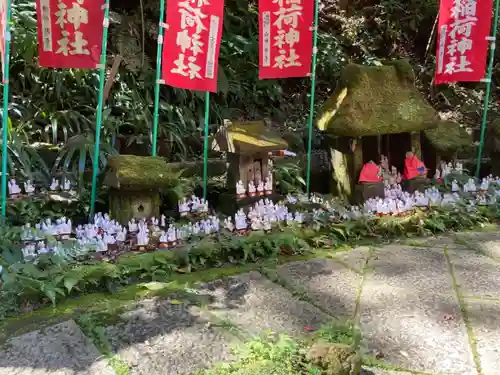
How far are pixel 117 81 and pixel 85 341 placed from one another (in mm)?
5040

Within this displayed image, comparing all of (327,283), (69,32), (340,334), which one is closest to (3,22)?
(69,32)

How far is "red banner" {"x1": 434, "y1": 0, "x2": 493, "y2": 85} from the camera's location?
19.6ft

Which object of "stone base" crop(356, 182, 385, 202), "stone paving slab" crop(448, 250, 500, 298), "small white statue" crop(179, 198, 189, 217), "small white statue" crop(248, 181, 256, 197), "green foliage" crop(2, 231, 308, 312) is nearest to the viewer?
"green foliage" crop(2, 231, 308, 312)

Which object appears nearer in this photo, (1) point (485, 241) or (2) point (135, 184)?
(2) point (135, 184)

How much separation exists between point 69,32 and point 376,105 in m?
3.13

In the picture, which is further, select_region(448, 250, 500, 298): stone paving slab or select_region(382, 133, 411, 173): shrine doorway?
select_region(382, 133, 411, 173): shrine doorway

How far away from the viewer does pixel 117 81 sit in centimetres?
712

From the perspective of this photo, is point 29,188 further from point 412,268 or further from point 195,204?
point 412,268

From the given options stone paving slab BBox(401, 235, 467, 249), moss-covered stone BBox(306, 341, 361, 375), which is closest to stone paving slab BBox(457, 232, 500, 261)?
stone paving slab BBox(401, 235, 467, 249)

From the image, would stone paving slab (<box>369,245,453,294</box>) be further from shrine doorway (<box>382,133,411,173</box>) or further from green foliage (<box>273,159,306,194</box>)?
shrine doorway (<box>382,133,411,173</box>)

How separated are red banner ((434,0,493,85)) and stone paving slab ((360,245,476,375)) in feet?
9.31

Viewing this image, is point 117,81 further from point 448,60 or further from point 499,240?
point 499,240

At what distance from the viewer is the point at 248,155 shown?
515cm

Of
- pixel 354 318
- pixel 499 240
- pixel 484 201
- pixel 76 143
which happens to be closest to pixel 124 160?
pixel 76 143
